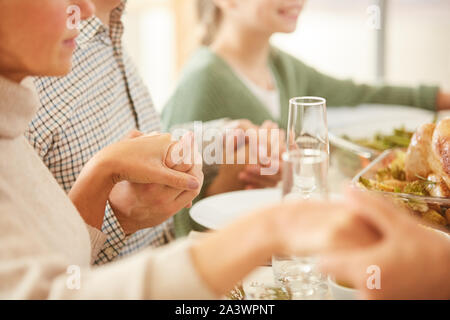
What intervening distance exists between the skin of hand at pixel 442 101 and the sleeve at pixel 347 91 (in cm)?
10

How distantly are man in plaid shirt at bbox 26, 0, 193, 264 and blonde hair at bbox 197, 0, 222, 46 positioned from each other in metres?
0.77

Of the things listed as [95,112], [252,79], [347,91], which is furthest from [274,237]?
[347,91]

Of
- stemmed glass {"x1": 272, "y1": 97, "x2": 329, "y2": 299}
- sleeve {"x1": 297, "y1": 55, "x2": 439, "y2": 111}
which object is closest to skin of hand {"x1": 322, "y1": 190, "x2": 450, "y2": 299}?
stemmed glass {"x1": 272, "y1": 97, "x2": 329, "y2": 299}

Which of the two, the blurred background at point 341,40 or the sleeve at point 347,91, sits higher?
the sleeve at point 347,91

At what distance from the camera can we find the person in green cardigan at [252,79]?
192 cm

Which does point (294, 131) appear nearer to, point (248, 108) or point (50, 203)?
point (50, 203)

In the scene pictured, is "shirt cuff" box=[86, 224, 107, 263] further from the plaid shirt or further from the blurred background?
the blurred background

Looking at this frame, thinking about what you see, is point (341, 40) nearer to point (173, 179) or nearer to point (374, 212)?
point (173, 179)

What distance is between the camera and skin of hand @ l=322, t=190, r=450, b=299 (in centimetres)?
50

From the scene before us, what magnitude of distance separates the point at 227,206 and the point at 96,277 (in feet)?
2.15

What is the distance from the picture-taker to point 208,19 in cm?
222

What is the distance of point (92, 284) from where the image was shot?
0.56 meters

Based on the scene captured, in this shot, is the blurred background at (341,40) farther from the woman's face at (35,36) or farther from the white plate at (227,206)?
the woman's face at (35,36)

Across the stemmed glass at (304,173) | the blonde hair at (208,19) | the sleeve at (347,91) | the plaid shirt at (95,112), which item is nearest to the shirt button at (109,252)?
the plaid shirt at (95,112)
